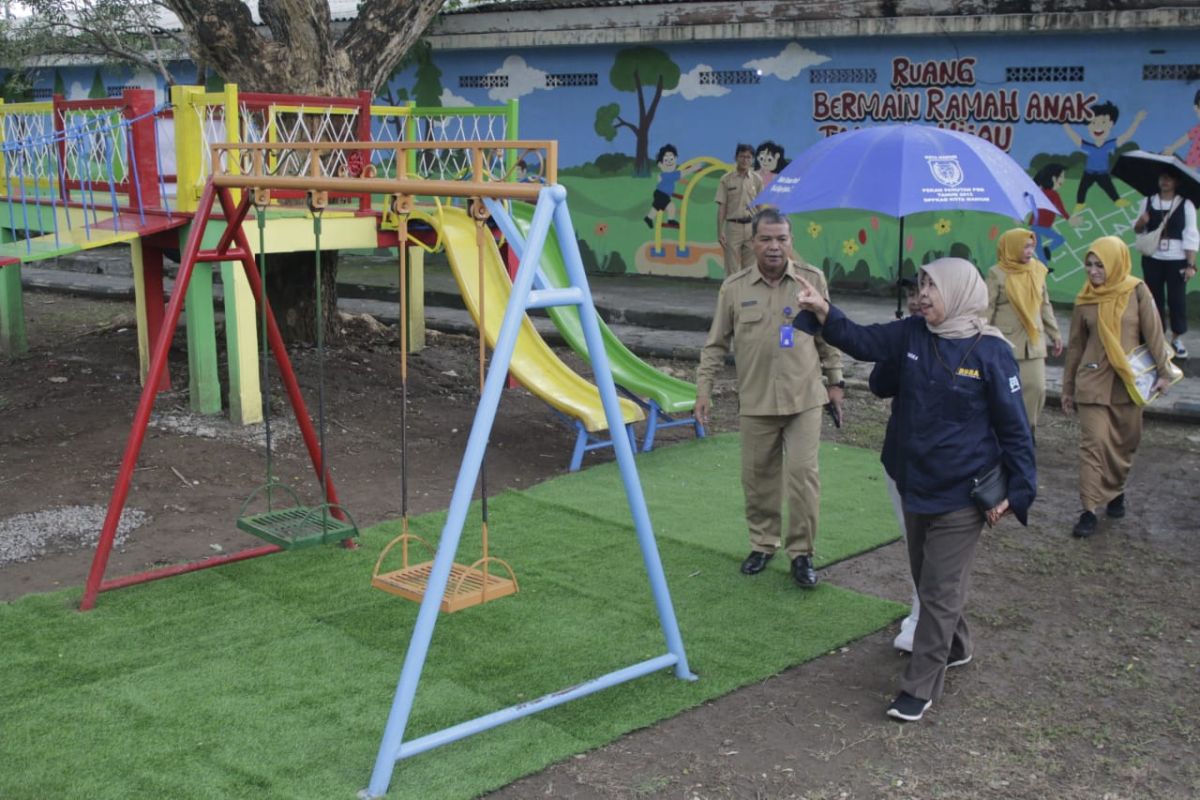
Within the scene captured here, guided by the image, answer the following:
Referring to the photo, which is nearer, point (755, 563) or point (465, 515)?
point (465, 515)

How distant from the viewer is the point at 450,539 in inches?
164

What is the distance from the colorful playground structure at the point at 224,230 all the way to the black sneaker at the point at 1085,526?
2.69 metres

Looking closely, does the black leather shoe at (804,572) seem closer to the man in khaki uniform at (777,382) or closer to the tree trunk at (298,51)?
the man in khaki uniform at (777,382)

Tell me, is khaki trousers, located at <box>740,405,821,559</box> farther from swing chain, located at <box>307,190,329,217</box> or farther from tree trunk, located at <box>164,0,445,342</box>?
tree trunk, located at <box>164,0,445,342</box>

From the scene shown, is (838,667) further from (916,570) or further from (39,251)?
(39,251)

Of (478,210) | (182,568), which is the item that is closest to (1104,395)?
(478,210)

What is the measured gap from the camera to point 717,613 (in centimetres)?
575

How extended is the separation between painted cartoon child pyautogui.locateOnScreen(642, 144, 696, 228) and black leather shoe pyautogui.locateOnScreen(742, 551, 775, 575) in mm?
10239

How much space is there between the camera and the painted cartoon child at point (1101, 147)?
13.0m

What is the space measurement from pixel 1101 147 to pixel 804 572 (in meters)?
8.95

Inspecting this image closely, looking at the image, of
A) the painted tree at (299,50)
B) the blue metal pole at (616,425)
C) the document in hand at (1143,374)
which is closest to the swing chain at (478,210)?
the blue metal pole at (616,425)

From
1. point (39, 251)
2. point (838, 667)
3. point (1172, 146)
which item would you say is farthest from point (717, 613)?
point (1172, 146)

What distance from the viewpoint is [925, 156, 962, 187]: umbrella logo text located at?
18.1ft

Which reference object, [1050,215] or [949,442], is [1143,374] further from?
[1050,215]
